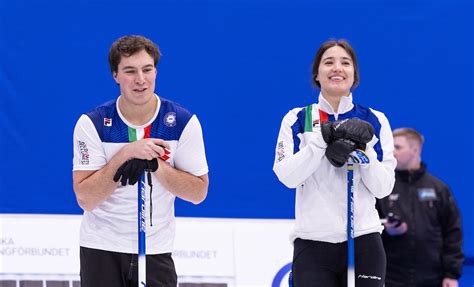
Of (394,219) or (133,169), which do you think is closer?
(133,169)

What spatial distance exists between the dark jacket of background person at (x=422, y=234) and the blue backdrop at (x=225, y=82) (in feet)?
0.85

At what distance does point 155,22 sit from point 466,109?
2157 mm

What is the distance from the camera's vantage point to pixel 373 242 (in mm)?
3832

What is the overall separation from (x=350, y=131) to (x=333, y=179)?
12.2 inches

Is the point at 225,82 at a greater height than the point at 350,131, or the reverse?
the point at 225,82

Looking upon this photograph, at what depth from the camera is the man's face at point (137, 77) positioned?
12.0ft

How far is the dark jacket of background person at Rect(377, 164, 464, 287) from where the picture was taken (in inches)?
211

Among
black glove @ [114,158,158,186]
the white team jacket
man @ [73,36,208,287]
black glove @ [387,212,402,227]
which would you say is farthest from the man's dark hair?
black glove @ [387,212,402,227]

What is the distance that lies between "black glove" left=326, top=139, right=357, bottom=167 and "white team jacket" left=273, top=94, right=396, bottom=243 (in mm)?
42

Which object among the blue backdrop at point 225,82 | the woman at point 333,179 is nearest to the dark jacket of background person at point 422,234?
the blue backdrop at point 225,82

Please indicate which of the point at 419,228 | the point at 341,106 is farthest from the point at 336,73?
the point at 419,228

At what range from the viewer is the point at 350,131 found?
11.9 feet

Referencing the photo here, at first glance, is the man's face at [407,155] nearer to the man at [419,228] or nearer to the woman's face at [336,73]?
the man at [419,228]

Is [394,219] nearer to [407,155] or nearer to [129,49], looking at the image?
[407,155]
